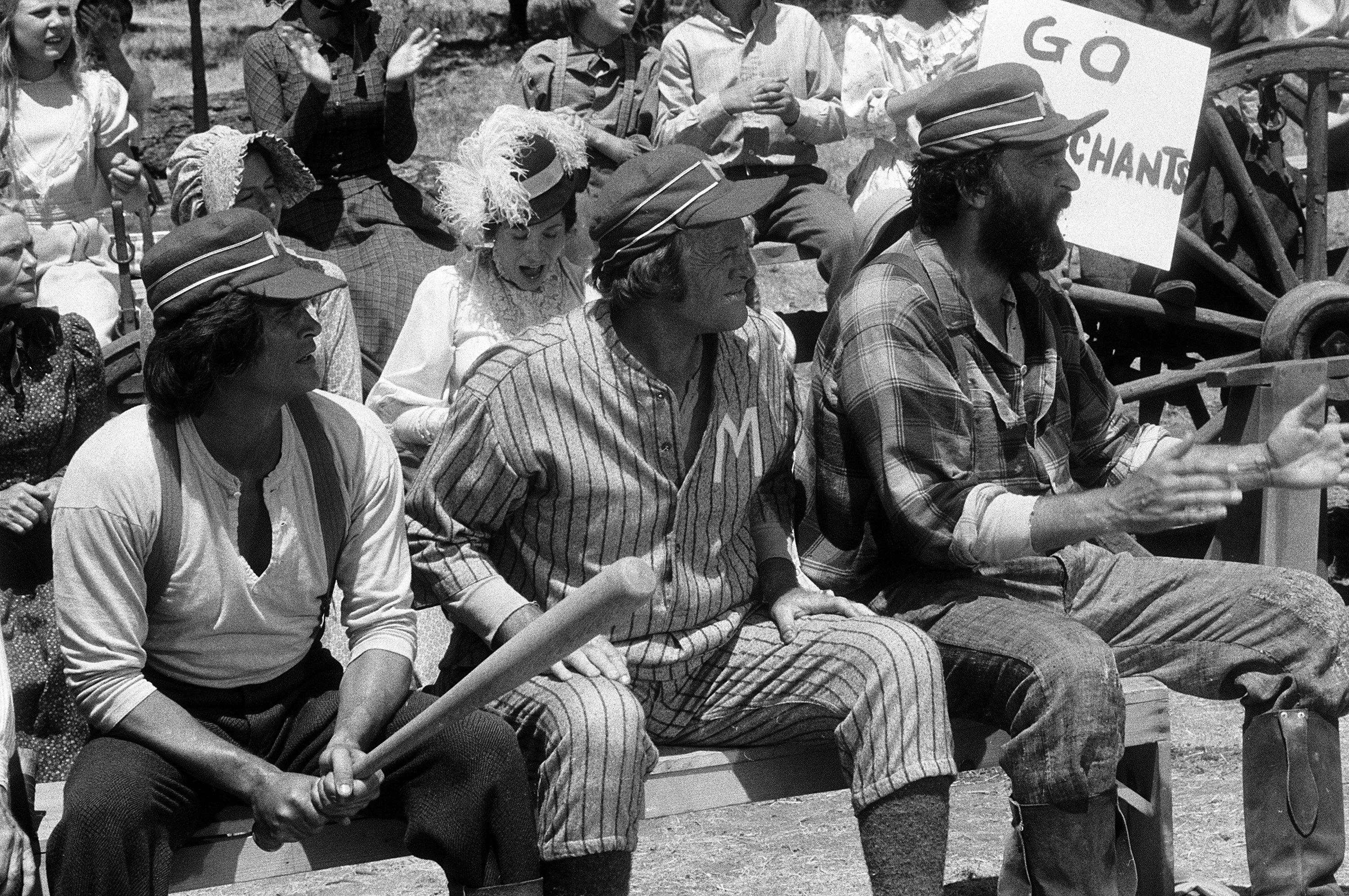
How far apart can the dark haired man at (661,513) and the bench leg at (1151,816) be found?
690 millimetres

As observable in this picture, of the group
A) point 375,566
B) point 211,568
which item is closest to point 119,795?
point 211,568

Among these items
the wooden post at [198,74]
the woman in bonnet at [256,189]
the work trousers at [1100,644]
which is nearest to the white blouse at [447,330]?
the woman in bonnet at [256,189]

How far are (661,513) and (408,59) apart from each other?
2.51 meters

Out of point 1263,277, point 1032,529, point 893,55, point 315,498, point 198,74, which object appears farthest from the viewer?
point 198,74

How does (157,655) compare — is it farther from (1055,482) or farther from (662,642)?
(1055,482)

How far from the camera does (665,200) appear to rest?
3035 mm

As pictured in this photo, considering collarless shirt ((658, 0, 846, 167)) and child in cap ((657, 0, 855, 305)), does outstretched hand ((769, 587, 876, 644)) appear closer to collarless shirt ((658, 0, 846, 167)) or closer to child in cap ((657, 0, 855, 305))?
child in cap ((657, 0, 855, 305))

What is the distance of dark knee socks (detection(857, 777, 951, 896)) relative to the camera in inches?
110

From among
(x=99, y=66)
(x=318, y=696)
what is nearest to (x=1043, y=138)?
(x=318, y=696)

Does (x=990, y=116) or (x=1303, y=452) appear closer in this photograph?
(x=1303, y=452)

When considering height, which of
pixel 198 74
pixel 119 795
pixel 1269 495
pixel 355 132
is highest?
pixel 119 795

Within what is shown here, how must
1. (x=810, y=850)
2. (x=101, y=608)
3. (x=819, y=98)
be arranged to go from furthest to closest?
(x=819, y=98) → (x=810, y=850) → (x=101, y=608)

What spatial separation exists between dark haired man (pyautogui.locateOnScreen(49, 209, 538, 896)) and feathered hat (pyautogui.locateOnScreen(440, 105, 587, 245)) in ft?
4.20

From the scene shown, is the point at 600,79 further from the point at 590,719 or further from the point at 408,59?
the point at 590,719
